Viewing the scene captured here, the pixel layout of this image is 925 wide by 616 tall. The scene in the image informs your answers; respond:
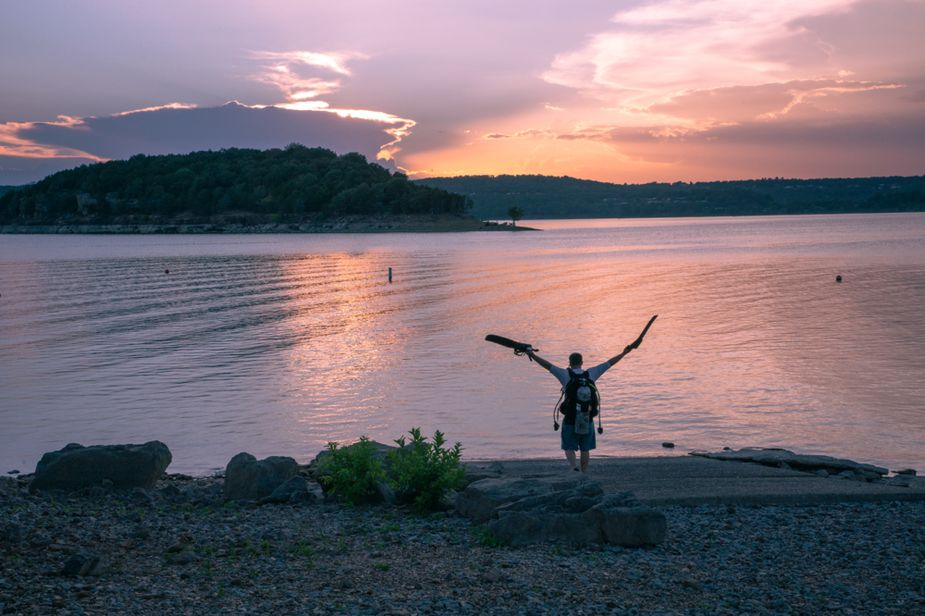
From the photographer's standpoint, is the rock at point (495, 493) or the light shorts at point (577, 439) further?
the light shorts at point (577, 439)

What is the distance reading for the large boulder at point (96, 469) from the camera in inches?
487

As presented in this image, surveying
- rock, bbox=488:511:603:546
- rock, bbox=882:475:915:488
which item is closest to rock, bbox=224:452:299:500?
rock, bbox=488:511:603:546

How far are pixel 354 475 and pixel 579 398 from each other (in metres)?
3.41

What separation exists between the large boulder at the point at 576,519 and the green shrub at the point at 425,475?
39.9 inches

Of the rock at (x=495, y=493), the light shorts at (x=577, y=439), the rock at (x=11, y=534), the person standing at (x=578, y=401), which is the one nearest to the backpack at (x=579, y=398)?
the person standing at (x=578, y=401)

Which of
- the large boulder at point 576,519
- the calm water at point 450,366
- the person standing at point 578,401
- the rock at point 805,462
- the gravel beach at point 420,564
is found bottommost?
the calm water at point 450,366

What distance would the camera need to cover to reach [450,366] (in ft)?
91.5

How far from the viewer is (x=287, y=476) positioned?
13.0 metres

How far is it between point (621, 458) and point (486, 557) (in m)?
6.78

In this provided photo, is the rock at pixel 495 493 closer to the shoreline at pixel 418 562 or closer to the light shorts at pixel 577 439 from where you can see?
the shoreline at pixel 418 562

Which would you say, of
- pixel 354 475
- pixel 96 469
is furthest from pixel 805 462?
pixel 96 469

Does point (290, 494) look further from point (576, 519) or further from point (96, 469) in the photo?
point (576, 519)

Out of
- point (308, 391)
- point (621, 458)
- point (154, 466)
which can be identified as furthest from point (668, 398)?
point (154, 466)

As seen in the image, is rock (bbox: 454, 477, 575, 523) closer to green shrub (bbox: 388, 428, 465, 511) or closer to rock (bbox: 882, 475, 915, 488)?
green shrub (bbox: 388, 428, 465, 511)
